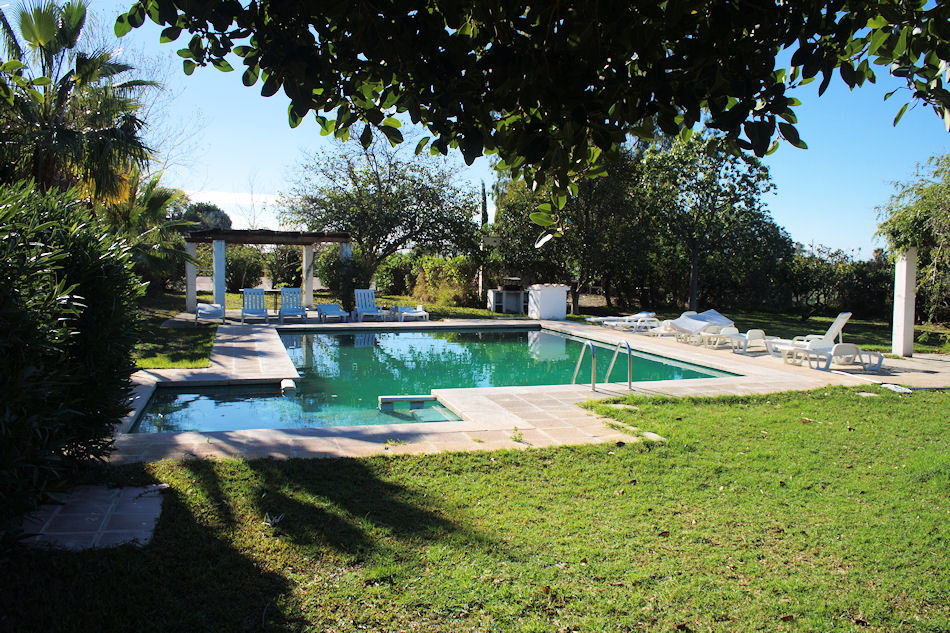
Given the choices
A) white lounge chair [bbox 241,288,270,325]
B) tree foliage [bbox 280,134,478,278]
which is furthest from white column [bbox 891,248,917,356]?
white lounge chair [bbox 241,288,270,325]

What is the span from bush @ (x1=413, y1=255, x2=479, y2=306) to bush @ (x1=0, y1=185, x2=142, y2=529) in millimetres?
18436

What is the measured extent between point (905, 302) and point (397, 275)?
1876 centimetres

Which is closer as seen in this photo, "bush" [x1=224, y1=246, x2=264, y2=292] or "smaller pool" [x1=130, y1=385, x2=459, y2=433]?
"smaller pool" [x1=130, y1=385, x2=459, y2=433]

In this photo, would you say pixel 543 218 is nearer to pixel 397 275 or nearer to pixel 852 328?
pixel 852 328

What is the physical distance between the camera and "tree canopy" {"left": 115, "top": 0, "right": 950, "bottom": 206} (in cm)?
203

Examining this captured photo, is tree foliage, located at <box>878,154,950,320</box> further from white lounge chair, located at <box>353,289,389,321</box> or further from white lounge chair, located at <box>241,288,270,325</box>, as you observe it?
white lounge chair, located at <box>241,288,270,325</box>

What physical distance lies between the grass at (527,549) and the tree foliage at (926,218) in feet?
28.0

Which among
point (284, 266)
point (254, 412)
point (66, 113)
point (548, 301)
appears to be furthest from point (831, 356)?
point (284, 266)

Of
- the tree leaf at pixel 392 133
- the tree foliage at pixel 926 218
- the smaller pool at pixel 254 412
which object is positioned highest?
the tree foliage at pixel 926 218

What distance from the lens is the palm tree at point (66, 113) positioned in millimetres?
9797

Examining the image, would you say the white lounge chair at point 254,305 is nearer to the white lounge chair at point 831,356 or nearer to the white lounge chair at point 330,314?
the white lounge chair at point 330,314

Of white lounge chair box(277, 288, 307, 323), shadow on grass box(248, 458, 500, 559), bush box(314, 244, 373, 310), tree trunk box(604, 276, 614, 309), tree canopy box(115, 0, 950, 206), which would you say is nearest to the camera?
tree canopy box(115, 0, 950, 206)

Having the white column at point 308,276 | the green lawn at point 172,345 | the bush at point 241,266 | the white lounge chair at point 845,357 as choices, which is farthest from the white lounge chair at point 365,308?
the white lounge chair at point 845,357

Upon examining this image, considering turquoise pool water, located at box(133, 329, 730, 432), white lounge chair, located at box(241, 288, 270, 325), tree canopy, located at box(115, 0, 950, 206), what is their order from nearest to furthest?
tree canopy, located at box(115, 0, 950, 206)
turquoise pool water, located at box(133, 329, 730, 432)
white lounge chair, located at box(241, 288, 270, 325)
